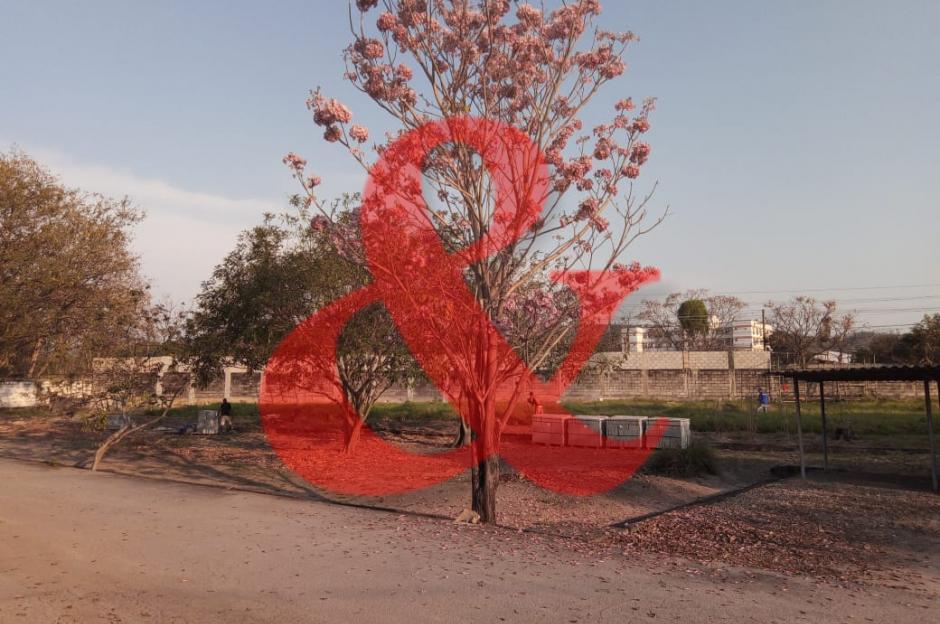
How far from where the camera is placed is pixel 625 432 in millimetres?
19969

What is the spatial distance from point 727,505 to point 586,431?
9.19 metres

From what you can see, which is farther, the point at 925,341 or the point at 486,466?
the point at 925,341

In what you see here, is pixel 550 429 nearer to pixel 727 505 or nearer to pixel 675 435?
pixel 675 435

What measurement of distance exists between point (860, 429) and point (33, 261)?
2963 cm

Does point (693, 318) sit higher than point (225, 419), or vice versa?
point (693, 318)

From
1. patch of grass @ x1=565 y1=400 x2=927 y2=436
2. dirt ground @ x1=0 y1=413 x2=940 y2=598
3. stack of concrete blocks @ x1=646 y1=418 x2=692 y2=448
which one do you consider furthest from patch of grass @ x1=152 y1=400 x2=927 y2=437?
stack of concrete blocks @ x1=646 y1=418 x2=692 y2=448

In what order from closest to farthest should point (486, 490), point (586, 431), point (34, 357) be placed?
point (486, 490), point (586, 431), point (34, 357)

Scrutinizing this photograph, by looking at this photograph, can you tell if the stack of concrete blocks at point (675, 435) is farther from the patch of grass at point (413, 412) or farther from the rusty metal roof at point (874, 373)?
the patch of grass at point (413, 412)

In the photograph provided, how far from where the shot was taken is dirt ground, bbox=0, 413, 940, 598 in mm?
8133

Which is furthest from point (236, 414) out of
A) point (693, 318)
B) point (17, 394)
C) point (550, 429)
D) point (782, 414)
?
point (693, 318)

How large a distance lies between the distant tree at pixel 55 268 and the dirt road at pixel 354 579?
15.4 m

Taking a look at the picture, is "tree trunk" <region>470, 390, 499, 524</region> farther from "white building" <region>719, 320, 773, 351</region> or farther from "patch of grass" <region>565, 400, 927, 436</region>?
"white building" <region>719, 320, 773, 351</region>

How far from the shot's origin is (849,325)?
5300 centimetres

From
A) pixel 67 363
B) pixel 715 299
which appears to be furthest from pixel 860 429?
pixel 715 299
